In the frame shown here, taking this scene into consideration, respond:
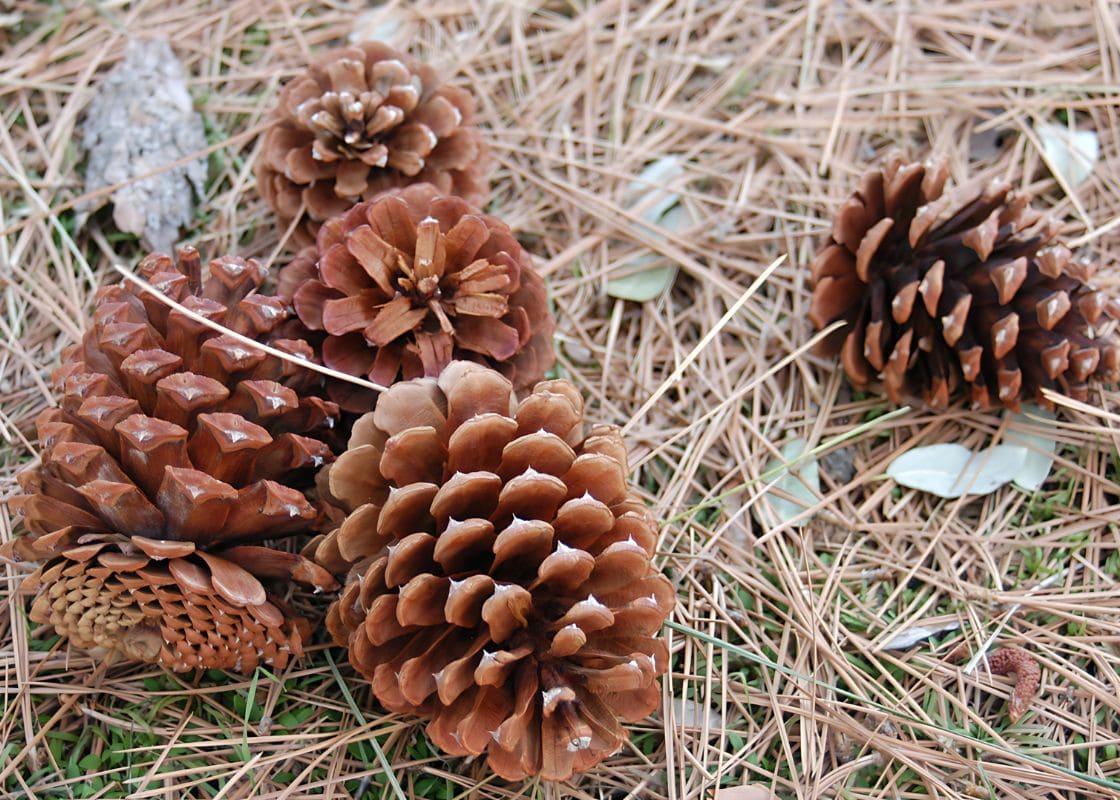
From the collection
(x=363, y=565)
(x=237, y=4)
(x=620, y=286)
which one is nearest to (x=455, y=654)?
(x=363, y=565)

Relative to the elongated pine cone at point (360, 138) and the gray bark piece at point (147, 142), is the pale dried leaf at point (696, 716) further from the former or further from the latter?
the gray bark piece at point (147, 142)

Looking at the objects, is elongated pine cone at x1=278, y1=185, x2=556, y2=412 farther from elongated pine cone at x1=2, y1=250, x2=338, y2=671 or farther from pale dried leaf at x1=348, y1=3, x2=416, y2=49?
pale dried leaf at x1=348, y1=3, x2=416, y2=49

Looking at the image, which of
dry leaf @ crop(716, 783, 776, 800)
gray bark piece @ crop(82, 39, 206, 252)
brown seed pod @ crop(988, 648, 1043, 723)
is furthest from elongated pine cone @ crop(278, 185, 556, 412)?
brown seed pod @ crop(988, 648, 1043, 723)

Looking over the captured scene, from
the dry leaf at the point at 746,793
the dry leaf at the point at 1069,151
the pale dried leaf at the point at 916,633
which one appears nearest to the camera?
the dry leaf at the point at 746,793

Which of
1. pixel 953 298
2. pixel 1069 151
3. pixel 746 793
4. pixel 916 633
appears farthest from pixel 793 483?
pixel 1069 151

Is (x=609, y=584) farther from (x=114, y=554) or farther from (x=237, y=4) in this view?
(x=237, y=4)

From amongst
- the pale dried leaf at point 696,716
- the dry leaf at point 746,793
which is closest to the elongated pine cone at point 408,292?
the pale dried leaf at point 696,716
